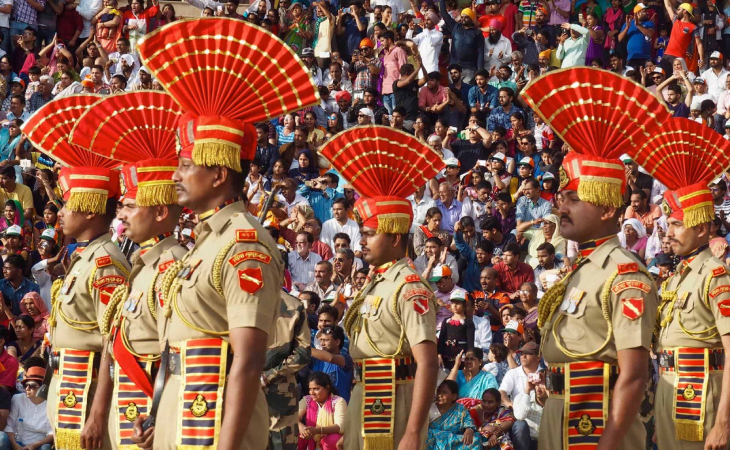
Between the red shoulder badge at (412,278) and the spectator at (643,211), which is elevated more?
the spectator at (643,211)

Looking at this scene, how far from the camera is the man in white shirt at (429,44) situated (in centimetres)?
2017

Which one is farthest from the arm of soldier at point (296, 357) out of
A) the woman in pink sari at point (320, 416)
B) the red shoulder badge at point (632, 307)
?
the woman in pink sari at point (320, 416)

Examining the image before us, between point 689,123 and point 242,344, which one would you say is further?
point 689,123

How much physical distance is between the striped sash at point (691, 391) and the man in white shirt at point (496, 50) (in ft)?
44.1

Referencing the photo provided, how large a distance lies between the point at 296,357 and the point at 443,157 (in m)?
7.24

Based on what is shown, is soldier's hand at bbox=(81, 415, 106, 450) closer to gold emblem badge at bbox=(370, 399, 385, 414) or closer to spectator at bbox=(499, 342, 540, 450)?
gold emblem badge at bbox=(370, 399, 385, 414)

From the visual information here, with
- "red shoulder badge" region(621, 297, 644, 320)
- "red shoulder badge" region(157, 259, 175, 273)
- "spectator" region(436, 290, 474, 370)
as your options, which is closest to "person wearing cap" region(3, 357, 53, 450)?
"spectator" region(436, 290, 474, 370)

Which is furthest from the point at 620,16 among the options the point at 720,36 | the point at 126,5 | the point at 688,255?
the point at 688,255

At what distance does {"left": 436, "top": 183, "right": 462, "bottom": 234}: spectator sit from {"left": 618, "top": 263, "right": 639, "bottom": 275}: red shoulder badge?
9.86m

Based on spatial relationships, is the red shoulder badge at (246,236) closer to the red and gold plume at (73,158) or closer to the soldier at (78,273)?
the soldier at (78,273)

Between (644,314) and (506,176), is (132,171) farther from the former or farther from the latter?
(506,176)

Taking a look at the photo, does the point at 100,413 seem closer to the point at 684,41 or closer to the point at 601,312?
the point at 601,312

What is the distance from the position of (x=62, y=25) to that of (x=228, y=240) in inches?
715

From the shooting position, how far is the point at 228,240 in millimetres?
4781
